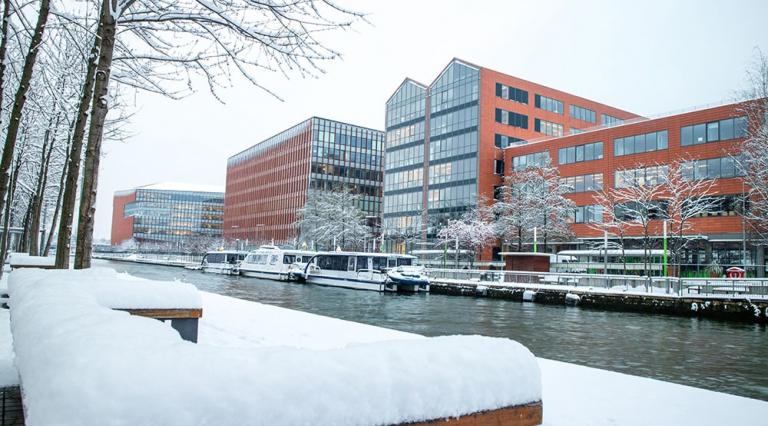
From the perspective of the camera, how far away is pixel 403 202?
74438 millimetres

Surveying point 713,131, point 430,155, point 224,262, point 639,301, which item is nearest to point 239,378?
point 639,301

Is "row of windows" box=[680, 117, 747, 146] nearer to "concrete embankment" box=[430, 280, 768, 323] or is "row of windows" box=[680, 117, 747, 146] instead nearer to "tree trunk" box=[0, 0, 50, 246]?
"concrete embankment" box=[430, 280, 768, 323]

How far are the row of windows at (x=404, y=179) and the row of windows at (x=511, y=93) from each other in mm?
13709

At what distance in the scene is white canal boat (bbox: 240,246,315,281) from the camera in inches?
2067

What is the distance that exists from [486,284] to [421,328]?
60.0 feet

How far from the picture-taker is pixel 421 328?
61.7ft

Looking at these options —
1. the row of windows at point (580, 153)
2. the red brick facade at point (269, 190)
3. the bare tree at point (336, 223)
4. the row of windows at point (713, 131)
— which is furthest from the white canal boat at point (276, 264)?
the red brick facade at point (269, 190)

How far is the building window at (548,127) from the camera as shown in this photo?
69.1m

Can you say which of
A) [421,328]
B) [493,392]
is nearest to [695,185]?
[421,328]

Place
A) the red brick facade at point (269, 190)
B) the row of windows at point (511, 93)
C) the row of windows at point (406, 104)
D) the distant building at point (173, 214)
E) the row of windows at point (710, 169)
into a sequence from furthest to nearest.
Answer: the distant building at point (173, 214), the red brick facade at point (269, 190), the row of windows at point (406, 104), the row of windows at point (511, 93), the row of windows at point (710, 169)

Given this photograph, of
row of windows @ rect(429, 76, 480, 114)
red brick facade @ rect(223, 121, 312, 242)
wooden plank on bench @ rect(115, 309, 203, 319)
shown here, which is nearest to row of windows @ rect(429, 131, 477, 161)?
row of windows @ rect(429, 76, 480, 114)

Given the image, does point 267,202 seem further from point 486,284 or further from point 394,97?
point 486,284

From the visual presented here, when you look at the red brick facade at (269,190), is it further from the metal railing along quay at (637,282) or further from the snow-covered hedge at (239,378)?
the snow-covered hedge at (239,378)

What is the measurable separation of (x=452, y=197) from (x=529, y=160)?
34.0ft
